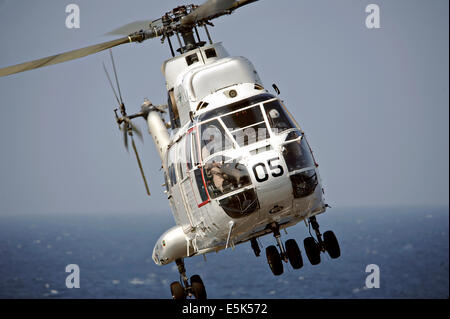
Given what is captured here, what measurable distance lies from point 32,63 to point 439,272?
7671 inches

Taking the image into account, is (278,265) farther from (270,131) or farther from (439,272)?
Answer: (439,272)

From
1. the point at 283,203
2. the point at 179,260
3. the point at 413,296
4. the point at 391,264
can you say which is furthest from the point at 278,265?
the point at 391,264

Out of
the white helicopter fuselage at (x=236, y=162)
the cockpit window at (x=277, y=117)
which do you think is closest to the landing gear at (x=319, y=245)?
the white helicopter fuselage at (x=236, y=162)

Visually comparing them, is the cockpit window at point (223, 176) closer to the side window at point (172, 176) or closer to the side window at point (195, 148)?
the side window at point (195, 148)

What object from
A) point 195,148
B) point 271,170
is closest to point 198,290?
point 195,148

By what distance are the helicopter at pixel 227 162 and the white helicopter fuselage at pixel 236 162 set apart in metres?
0.02

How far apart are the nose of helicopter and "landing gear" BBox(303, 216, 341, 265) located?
9.92ft

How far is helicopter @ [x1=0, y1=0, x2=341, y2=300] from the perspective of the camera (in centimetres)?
1373

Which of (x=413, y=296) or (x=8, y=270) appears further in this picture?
(x=8, y=270)

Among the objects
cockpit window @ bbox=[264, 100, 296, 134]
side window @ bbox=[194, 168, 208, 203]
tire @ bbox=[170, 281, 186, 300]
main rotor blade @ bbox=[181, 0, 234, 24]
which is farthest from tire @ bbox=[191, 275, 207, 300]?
main rotor blade @ bbox=[181, 0, 234, 24]

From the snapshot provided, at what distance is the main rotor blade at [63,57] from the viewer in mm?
15242

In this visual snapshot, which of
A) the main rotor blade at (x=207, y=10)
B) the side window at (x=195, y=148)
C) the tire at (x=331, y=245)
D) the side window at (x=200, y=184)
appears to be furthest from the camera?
the main rotor blade at (x=207, y=10)
